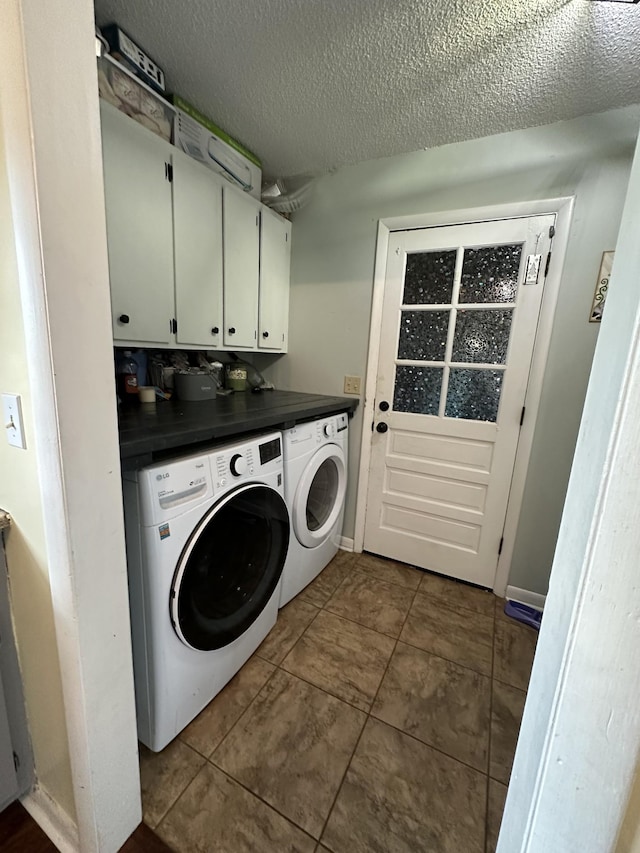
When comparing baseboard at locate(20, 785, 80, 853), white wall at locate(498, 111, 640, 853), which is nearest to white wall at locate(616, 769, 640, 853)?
white wall at locate(498, 111, 640, 853)

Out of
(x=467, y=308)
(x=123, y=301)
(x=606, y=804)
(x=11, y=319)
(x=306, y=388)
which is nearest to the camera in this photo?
(x=606, y=804)

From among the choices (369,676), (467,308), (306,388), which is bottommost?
(369,676)

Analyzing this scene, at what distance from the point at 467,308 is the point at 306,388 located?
1040mm

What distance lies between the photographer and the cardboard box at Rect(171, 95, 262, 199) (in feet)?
4.66

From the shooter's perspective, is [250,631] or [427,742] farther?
[250,631]

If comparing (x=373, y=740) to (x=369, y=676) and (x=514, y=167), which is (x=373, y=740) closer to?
(x=369, y=676)

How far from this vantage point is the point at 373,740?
1.10 metres

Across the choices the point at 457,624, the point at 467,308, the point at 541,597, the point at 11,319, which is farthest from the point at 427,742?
the point at 467,308

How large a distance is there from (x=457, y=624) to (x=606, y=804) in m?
1.42

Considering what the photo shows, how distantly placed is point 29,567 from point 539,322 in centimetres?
207

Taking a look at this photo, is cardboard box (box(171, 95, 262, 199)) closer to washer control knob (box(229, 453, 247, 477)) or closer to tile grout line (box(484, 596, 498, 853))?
washer control knob (box(229, 453, 247, 477))

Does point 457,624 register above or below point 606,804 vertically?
below

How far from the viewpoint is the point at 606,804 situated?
1.20 feet

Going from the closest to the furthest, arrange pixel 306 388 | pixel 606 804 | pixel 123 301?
pixel 606 804 < pixel 123 301 < pixel 306 388
